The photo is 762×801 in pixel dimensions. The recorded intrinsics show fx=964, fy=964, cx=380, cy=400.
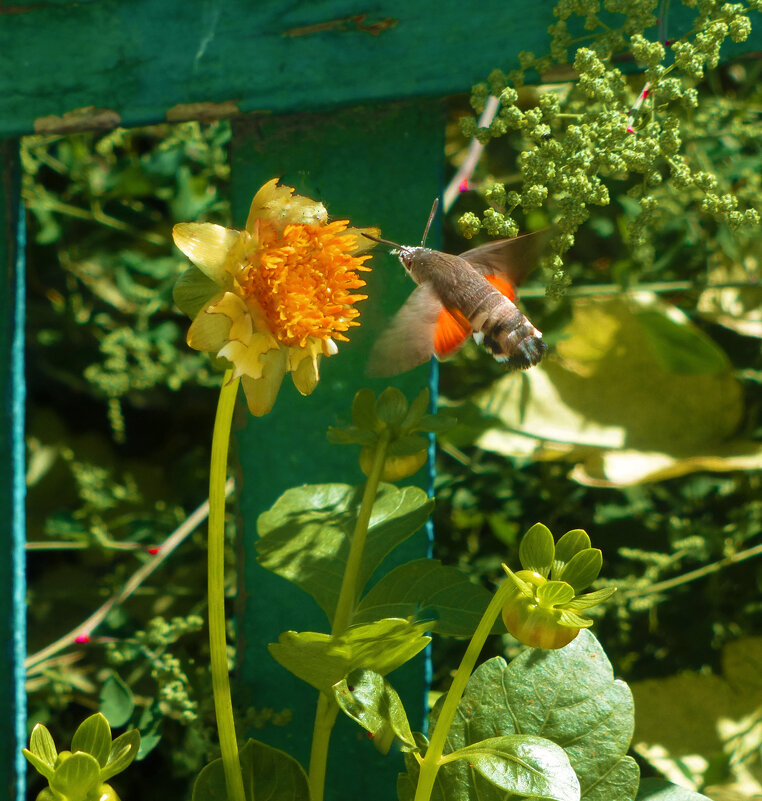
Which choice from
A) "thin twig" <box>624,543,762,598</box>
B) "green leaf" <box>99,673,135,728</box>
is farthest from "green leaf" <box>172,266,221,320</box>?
"thin twig" <box>624,543,762,598</box>

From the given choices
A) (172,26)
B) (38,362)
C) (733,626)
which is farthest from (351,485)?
(38,362)

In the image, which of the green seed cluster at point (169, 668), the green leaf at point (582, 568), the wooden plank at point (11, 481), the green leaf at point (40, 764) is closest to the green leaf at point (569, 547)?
the green leaf at point (582, 568)

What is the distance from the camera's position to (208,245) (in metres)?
0.63

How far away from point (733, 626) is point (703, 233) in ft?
1.65

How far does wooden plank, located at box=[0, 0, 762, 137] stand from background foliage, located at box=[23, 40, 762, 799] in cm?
31

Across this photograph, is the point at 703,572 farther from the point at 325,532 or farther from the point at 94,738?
the point at 94,738

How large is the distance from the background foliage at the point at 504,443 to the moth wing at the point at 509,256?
8.7 inches

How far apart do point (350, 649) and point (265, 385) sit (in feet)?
0.60

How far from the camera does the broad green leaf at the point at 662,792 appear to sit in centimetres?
71

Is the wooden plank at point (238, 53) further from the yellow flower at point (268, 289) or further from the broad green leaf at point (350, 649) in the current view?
the broad green leaf at point (350, 649)

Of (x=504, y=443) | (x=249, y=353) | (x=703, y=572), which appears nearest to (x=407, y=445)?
(x=249, y=353)

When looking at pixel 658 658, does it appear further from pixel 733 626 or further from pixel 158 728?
pixel 158 728

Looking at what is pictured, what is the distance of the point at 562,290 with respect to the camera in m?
0.66

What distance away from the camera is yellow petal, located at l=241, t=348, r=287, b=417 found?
635mm
